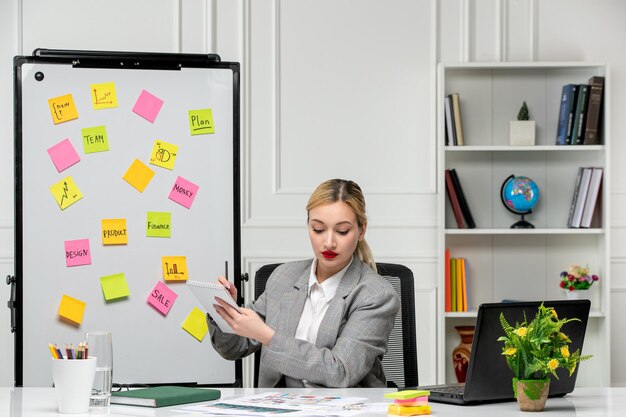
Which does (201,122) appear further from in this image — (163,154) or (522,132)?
(522,132)

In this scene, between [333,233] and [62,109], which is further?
[62,109]

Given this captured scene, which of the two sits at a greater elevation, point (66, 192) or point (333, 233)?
point (66, 192)

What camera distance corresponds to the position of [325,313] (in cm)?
242

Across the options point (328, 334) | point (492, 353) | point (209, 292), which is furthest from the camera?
point (328, 334)

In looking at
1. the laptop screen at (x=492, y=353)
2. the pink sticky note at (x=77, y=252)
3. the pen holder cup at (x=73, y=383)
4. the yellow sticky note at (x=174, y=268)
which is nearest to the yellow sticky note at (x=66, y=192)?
the pink sticky note at (x=77, y=252)

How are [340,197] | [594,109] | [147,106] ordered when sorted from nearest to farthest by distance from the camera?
[340,197] < [147,106] < [594,109]

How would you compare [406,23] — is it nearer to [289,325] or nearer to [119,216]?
[119,216]

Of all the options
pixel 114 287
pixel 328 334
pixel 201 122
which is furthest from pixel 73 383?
pixel 201 122

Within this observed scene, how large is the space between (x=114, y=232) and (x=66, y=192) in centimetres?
24

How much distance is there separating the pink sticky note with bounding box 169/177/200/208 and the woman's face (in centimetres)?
127

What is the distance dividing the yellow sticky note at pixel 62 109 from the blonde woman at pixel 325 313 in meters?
1.43

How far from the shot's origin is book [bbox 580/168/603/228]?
4.00 metres

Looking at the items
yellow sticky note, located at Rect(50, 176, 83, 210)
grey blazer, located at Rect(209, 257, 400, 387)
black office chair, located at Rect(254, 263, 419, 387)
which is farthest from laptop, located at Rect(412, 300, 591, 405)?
yellow sticky note, located at Rect(50, 176, 83, 210)

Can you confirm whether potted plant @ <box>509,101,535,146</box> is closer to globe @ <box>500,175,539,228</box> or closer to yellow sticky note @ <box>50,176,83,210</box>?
globe @ <box>500,175,539,228</box>
